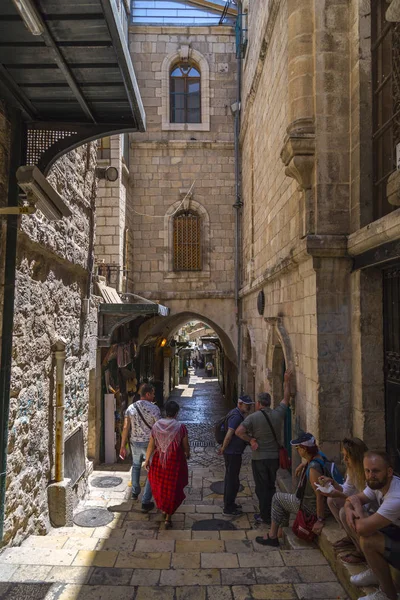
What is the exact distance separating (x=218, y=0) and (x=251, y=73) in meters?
4.61

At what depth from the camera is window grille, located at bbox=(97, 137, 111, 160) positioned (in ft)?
37.1

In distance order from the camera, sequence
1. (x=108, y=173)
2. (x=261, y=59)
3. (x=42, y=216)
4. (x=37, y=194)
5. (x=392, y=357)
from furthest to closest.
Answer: (x=261, y=59) < (x=108, y=173) < (x=42, y=216) < (x=392, y=357) < (x=37, y=194)

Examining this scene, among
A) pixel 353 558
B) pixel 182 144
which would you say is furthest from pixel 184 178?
pixel 353 558

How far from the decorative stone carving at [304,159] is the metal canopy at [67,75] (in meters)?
1.76

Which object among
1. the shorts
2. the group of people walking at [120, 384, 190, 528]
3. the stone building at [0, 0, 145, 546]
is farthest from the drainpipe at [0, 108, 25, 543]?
the shorts

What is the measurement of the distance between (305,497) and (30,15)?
4.41 meters

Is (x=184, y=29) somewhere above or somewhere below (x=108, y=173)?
above

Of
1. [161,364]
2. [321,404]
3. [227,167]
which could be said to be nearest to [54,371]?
[321,404]

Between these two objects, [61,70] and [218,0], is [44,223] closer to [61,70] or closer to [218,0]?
[61,70]

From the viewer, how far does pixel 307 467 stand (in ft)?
13.6

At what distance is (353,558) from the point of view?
11.1 feet

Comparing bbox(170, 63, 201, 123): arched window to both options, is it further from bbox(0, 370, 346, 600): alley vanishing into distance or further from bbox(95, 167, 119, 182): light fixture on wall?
bbox(0, 370, 346, 600): alley vanishing into distance

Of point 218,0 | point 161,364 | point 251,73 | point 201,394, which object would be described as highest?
point 218,0

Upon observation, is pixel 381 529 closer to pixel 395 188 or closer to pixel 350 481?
pixel 350 481
